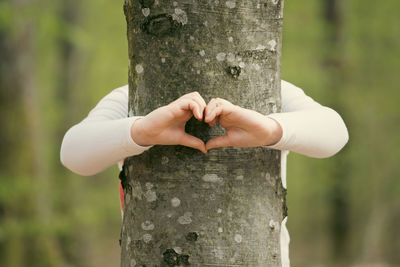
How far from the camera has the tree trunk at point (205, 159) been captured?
1704 mm

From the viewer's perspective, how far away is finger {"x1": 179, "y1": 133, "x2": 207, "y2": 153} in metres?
1.64

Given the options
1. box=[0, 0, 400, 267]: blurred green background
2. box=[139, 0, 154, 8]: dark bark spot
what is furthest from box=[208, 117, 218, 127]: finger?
box=[0, 0, 400, 267]: blurred green background

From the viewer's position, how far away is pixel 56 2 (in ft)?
46.6

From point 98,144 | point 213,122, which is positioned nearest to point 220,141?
point 213,122

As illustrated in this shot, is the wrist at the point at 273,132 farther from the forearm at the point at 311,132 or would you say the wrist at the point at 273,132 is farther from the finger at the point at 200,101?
the finger at the point at 200,101

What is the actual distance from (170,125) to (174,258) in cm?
42

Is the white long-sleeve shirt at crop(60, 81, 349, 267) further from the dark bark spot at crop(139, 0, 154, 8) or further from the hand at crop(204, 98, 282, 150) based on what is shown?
the dark bark spot at crop(139, 0, 154, 8)

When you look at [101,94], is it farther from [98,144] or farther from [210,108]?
[210,108]

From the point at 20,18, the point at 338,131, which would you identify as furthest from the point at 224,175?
the point at 20,18

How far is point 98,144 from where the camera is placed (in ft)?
5.83

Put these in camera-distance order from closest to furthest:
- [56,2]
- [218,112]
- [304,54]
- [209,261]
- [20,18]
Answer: [218,112] → [209,261] → [20,18] → [304,54] → [56,2]

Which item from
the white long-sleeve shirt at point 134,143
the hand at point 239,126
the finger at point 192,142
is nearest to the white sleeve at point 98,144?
the white long-sleeve shirt at point 134,143

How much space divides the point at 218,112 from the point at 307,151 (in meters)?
0.40

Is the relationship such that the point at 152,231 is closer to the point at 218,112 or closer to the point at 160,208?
the point at 160,208
